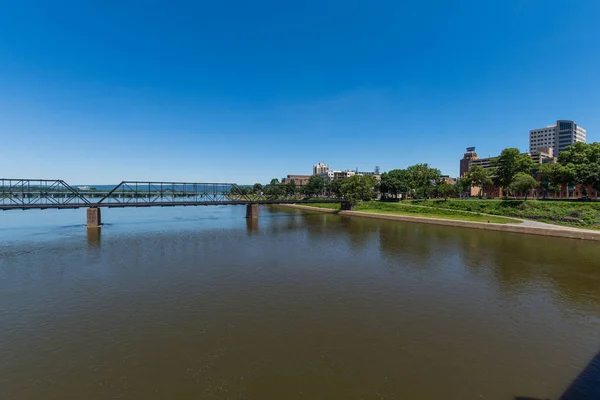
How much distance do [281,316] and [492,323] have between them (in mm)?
10386

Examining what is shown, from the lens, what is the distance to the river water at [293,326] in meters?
9.24

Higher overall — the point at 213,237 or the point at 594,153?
the point at 594,153

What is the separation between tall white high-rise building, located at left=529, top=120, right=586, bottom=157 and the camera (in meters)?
158

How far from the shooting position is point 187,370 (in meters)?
9.84

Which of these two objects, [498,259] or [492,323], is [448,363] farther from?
[498,259]

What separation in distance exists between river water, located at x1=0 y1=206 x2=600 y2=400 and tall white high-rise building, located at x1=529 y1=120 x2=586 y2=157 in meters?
180

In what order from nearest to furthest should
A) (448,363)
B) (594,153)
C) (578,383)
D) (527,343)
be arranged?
(578,383), (448,363), (527,343), (594,153)

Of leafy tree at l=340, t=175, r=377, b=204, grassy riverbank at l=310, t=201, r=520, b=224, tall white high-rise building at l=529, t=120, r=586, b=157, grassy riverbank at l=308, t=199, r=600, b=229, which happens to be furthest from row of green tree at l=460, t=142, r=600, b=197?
tall white high-rise building at l=529, t=120, r=586, b=157

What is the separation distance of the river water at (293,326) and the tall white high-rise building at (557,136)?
17999cm

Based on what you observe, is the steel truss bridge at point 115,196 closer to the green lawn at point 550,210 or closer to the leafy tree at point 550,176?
the green lawn at point 550,210

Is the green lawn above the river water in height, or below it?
above

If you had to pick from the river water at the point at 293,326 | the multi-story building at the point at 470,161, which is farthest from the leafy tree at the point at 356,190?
the multi-story building at the point at 470,161

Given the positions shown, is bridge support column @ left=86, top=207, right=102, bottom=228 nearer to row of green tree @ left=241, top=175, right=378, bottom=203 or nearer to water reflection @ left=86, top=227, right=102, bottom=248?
water reflection @ left=86, top=227, right=102, bottom=248

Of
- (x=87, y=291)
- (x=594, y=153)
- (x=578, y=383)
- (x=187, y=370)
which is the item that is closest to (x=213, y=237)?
(x=87, y=291)
